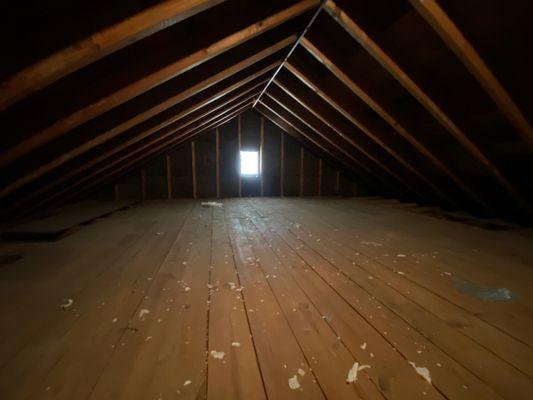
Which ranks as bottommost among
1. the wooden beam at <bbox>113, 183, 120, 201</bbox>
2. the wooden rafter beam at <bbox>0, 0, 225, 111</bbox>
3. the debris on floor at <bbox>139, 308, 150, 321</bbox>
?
the debris on floor at <bbox>139, 308, 150, 321</bbox>

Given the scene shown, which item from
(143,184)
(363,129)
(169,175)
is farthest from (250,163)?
(363,129)

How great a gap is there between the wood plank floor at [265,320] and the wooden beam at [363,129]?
5.99 feet

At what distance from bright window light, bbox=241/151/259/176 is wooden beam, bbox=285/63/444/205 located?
3.52m

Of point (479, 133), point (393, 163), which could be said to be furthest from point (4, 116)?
point (393, 163)

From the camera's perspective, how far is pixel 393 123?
3.53m

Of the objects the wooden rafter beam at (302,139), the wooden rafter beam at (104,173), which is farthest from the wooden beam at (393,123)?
the wooden rafter beam at (104,173)

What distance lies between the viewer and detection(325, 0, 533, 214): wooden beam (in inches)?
92.2

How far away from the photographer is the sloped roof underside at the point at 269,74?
1.32m

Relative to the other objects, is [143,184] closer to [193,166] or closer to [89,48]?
[193,166]

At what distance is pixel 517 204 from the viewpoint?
385cm

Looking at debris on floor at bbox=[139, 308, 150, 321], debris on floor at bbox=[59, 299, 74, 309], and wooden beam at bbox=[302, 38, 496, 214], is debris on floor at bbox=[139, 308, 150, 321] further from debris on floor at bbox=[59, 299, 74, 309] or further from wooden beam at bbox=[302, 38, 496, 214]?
wooden beam at bbox=[302, 38, 496, 214]

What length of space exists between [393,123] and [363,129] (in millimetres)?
587

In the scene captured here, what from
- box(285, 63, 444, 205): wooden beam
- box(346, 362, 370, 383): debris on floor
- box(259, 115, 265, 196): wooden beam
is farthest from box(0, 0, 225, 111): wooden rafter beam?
box(259, 115, 265, 196): wooden beam

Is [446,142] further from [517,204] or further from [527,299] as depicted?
[527,299]
